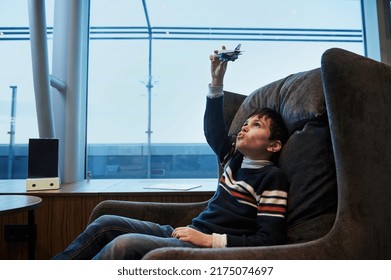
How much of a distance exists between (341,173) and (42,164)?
1542mm

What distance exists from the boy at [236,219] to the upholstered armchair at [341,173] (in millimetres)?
65

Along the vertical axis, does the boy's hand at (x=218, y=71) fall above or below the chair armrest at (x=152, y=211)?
above

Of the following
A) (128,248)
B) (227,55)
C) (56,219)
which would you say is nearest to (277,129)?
(227,55)

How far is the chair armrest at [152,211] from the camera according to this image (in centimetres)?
111

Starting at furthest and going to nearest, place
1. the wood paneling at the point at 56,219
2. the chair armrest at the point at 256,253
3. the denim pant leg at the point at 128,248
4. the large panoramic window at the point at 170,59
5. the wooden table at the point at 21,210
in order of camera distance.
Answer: the large panoramic window at the point at 170,59 < the wood paneling at the point at 56,219 < the wooden table at the point at 21,210 < the denim pant leg at the point at 128,248 < the chair armrest at the point at 256,253

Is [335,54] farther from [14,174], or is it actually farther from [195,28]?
[14,174]

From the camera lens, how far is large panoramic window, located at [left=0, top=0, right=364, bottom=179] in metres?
2.23

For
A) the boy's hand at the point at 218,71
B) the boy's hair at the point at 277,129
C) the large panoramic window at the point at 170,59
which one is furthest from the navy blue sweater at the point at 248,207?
the large panoramic window at the point at 170,59

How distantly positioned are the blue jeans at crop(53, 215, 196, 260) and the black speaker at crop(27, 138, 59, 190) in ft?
2.51

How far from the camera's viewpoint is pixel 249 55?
2330mm

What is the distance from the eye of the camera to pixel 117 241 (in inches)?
28.0

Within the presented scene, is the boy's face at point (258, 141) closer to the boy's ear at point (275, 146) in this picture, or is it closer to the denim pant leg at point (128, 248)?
the boy's ear at point (275, 146)

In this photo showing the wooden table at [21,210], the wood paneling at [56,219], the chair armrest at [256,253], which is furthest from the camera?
the wood paneling at [56,219]

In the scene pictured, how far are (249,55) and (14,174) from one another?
219 cm
